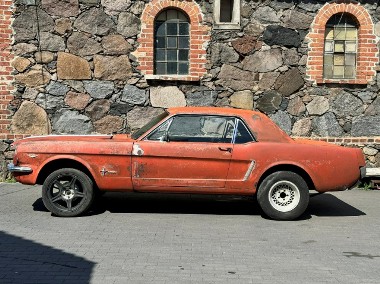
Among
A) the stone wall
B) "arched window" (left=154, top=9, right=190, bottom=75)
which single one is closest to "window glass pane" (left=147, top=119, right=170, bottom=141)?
the stone wall

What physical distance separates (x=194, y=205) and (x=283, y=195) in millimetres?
1645

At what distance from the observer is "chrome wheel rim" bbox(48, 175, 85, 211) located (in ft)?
23.9

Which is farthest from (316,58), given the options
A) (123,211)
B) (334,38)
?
(123,211)

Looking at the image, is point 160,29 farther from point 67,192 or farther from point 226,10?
point 67,192

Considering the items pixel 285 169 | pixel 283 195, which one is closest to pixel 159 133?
pixel 285 169

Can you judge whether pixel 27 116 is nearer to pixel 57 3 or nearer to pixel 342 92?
pixel 57 3

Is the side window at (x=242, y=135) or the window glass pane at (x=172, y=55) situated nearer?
the side window at (x=242, y=135)

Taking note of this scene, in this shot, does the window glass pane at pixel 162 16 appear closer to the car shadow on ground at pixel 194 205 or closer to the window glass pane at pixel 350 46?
the car shadow on ground at pixel 194 205

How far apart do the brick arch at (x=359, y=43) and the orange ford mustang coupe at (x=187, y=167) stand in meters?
3.59

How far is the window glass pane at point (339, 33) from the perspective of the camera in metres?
10.7

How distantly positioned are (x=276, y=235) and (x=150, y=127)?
241cm

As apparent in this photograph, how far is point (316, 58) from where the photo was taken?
10539 millimetres

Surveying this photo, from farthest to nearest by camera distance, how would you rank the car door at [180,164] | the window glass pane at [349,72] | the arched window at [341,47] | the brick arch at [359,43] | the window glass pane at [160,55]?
the window glass pane at [349,72], the arched window at [341,47], the window glass pane at [160,55], the brick arch at [359,43], the car door at [180,164]

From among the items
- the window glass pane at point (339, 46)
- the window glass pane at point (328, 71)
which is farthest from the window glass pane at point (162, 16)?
the window glass pane at point (339, 46)
